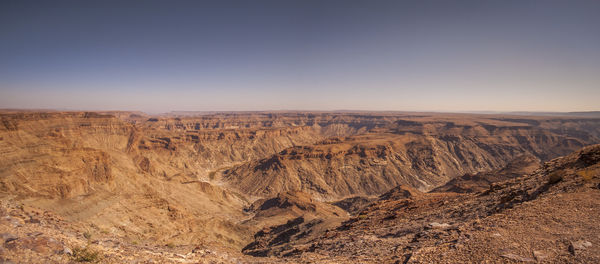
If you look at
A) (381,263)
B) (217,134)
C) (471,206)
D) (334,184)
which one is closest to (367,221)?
(471,206)

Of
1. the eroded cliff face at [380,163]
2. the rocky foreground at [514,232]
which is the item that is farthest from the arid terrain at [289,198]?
the eroded cliff face at [380,163]

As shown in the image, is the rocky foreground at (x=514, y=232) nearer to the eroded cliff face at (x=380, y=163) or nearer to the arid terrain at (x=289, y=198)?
the arid terrain at (x=289, y=198)

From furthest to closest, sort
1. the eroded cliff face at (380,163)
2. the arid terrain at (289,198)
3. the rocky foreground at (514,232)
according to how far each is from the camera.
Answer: the eroded cliff face at (380,163), the arid terrain at (289,198), the rocky foreground at (514,232)

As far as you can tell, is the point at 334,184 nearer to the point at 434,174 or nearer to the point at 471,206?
the point at 434,174

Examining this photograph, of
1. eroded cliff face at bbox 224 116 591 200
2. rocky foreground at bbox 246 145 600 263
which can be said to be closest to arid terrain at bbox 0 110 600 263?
rocky foreground at bbox 246 145 600 263

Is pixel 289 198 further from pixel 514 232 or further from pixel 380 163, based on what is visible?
pixel 514 232

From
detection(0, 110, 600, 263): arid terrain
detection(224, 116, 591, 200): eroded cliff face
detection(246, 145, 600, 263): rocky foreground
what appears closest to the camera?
detection(246, 145, 600, 263): rocky foreground

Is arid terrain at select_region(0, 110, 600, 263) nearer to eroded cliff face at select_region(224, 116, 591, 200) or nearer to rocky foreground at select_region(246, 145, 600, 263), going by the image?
rocky foreground at select_region(246, 145, 600, 263)

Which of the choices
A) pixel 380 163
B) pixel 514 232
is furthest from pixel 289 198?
pixel 514 232

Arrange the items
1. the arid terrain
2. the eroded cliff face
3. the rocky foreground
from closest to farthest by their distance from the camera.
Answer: the rocky foreground
the arid terrain
the eroded cliff face
